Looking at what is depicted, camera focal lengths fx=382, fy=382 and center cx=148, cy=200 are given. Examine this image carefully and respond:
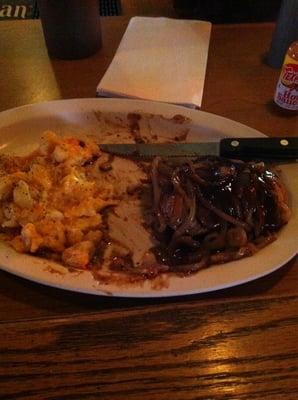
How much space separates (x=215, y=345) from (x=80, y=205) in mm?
448

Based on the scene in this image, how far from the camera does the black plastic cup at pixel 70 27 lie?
3.86 feet

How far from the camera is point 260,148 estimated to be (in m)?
0.98

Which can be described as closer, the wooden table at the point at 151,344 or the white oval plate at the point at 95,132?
the wooden table at the point at 151,344

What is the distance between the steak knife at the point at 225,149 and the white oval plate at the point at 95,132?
0.16 feet

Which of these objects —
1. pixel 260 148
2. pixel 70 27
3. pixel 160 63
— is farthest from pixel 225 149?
pixel 70 27

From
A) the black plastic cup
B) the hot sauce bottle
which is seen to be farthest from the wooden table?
the black plastic cup

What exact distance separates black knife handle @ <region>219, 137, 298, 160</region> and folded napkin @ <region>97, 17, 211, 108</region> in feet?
0.78

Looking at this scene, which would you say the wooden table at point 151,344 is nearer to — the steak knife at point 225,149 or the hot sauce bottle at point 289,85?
the steak knife at point 225,149

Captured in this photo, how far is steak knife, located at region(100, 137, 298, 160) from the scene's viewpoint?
975 mm

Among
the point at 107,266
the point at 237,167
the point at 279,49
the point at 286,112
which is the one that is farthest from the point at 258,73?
the point at 107,266

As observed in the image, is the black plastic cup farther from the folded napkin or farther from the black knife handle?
the black knife handle

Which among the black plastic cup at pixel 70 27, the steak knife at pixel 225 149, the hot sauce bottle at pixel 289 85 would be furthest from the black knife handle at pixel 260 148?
the black plastic cup at pixel 70 27

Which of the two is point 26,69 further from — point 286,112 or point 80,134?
point 286,112

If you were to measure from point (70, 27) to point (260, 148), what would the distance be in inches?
28.2
